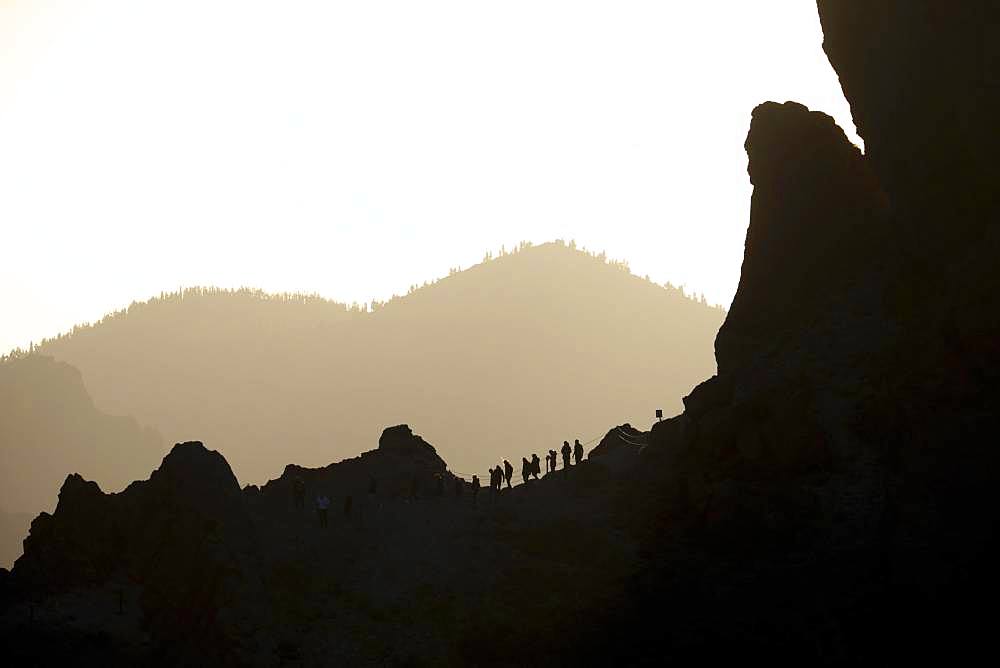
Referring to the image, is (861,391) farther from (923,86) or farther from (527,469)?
(527,469)

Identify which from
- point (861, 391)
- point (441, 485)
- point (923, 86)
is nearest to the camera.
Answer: point (861, 391)

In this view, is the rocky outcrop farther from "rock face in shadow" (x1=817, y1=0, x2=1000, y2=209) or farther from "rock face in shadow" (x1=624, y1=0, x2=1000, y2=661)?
"rock face in shadow" (x1=817, y1=0, x2=1000, y2=209)

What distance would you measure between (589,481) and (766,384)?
37.2 feet

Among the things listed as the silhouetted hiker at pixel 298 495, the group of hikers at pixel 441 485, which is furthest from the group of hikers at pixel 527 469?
the silhouetted hiker at pixel 298 495

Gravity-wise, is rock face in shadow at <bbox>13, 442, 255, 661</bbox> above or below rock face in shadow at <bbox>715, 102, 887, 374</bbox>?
below

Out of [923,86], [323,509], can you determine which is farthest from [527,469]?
[923,86]

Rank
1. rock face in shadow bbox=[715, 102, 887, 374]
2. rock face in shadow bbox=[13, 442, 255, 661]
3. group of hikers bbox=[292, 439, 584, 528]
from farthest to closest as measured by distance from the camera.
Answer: rock face in shadow bbox=[715, 102, 887, 374] → group of hikers bbox=[292, 439, 584, 528] → rock face in shadow bbox=[13, 442, 255, 661]

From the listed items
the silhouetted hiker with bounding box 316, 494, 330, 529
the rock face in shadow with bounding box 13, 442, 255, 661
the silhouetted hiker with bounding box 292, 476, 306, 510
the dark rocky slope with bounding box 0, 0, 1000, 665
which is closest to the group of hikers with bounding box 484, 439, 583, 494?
the dark rocky slope with bounding box 0, 0, 1000, 665

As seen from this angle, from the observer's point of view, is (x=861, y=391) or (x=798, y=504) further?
(x=861, y=391)

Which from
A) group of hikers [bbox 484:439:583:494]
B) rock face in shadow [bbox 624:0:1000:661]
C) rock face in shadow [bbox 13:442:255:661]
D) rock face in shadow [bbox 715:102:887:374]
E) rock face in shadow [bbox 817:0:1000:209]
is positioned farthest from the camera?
rock face in shadow [bbox 715:102:887:374]

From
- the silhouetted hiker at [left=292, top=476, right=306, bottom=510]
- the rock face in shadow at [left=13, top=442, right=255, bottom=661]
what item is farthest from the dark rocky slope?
the silhouetted hiker at [left=292, top=476, right=306, bottom=510]

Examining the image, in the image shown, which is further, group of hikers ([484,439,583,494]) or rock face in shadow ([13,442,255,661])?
group of hikers ([484,439,583,494])

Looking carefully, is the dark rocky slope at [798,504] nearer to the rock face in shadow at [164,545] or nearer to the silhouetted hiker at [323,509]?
the rock face in shadow at [164,545]

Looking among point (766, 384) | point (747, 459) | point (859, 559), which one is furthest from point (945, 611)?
point (766, 384)
